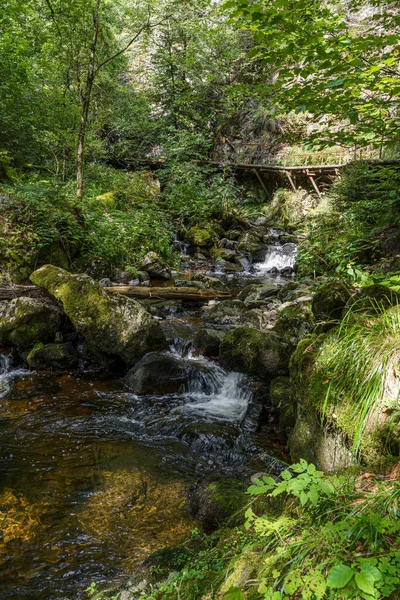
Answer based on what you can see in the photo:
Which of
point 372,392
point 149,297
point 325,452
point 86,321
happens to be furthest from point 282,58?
point 149,297

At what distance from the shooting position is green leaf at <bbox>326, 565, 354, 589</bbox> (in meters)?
1.17

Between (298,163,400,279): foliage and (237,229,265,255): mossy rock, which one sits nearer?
(298,163,400,279): foliage

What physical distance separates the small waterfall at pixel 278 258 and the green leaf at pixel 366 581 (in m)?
12.1

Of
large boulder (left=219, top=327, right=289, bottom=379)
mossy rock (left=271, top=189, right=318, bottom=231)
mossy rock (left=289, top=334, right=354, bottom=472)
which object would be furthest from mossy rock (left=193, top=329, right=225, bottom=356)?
mossy rock (left=271, top=189, right=318, bottom=231)

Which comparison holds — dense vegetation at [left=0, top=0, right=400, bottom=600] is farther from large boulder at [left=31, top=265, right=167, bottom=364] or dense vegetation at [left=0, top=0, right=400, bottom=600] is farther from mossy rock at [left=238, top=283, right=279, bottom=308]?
large boulder at [left=31, top=265, right=167, bottom=364]

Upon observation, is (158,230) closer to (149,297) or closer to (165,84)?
(149,297)

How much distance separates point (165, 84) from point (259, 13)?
20.8 m

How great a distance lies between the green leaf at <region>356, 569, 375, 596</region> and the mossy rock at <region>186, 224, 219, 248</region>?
13.7 meters

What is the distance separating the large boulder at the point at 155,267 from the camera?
1026 centimetres

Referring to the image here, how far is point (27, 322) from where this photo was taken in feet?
19.7

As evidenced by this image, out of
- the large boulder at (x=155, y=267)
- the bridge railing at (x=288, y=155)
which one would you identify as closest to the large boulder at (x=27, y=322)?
the large boulder at (x=155, y=267)

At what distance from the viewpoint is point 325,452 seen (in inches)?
Answer: 108

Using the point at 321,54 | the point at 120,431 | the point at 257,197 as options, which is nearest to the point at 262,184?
the point at 257,197

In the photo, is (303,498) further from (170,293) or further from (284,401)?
(170,293)
